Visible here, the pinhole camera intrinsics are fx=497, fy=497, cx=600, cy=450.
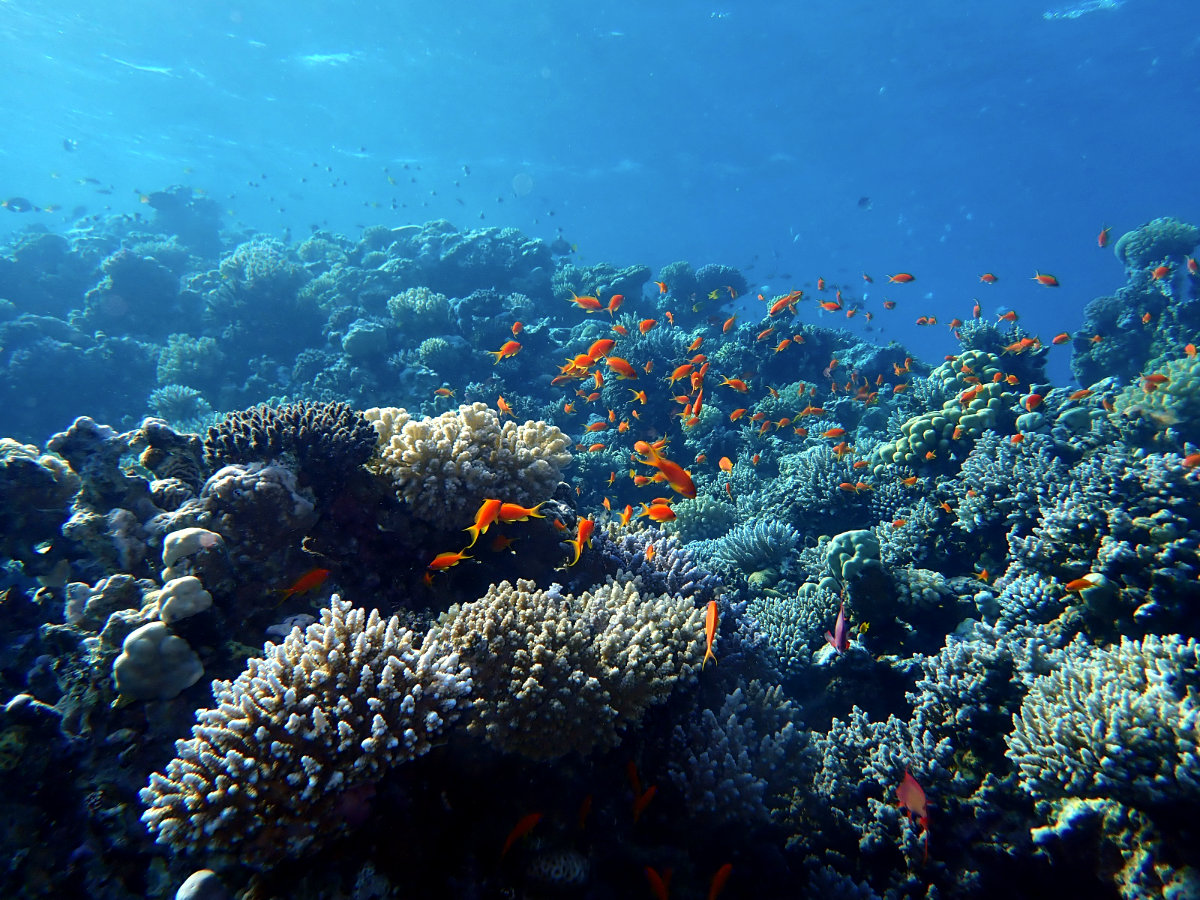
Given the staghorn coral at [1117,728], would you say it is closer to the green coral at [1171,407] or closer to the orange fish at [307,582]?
the orange fish at [307,582]

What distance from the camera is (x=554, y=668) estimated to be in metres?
3.05

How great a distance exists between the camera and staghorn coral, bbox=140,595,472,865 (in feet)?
7.15

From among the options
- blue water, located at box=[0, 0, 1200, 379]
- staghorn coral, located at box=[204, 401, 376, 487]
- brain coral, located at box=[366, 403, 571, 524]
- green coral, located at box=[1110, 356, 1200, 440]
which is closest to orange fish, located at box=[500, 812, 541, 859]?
brain coral, located at box=[366, 403, 571, 524]

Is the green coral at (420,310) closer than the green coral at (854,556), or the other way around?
the green coral at (854,556)

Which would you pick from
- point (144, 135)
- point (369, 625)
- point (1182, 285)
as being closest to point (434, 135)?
point (144, 135)

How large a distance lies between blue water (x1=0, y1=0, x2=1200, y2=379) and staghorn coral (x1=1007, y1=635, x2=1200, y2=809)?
2335 centimetres

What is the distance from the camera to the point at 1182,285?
1557cm

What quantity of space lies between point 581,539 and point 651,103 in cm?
4879

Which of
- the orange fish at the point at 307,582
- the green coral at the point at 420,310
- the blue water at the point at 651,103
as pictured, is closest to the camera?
the orange fish at the point at 307,582

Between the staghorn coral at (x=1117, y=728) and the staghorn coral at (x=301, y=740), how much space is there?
393 cm

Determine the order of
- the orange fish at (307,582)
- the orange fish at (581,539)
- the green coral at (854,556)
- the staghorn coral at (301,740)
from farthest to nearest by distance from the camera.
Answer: the green coral at (854,556) → the orange fish at (581,539) → the orange fish at (307,582) → the staghorn coral at (301,740)

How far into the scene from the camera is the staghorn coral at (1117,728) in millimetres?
2951

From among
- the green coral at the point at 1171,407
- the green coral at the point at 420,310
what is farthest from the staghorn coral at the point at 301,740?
the green coral at the point at 420,310

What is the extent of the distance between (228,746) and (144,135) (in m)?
73.3
